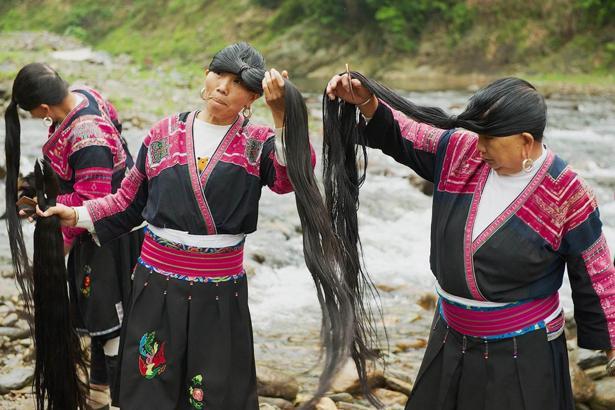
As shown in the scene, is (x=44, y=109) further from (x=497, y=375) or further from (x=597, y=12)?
(x=597, y=12)

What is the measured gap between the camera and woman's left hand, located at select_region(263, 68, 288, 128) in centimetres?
247

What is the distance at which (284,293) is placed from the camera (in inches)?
267

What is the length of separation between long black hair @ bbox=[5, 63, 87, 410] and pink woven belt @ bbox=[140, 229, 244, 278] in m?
0.39

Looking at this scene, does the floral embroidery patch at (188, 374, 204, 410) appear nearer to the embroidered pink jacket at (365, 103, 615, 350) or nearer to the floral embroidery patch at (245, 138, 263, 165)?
the floral embroidery patch at (245, 138, 263, 165)

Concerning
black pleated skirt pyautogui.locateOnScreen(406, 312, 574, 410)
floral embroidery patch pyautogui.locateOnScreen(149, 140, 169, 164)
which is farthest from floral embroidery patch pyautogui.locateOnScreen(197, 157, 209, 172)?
black pleated skirt pyautogui.locateOnScreen(406, 312, 574, 410)

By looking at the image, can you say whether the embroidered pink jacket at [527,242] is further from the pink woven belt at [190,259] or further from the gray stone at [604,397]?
the gray stone at [604,397]

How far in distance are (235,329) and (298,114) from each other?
808mm

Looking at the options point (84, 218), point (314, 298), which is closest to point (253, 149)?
point (84, 218)

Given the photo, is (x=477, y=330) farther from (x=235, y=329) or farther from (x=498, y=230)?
(x=235, y=329)

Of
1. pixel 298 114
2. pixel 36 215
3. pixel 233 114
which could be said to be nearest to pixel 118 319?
pixel 36 215

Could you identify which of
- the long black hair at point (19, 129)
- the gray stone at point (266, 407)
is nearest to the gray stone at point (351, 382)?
the gray stone at point (266, 407)

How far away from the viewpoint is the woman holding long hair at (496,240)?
2344mm

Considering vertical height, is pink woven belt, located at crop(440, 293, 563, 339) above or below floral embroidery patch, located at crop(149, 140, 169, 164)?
below

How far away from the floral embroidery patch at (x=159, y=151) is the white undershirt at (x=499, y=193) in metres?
1.05
